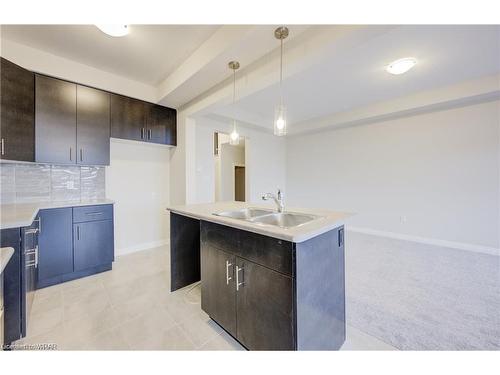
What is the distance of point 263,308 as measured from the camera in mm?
1240

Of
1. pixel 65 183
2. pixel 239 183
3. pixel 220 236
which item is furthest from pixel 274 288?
pixel 239 183

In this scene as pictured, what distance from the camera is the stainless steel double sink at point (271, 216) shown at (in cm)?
166

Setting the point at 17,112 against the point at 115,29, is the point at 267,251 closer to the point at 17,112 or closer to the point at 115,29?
the point at 115,29

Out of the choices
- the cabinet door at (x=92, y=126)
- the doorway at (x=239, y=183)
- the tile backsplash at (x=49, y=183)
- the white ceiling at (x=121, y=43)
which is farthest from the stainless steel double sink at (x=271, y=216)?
the doorway at (x=239, y=183)

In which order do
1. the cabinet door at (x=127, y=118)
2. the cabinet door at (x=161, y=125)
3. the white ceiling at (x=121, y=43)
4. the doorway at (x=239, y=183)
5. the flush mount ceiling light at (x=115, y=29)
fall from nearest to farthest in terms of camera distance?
1. the flush mount ceiling light at (x=115, y=29)
2. the white ceiling at (x=121, y=43)
3. the cabinet door at (x=127, y=118)
4. the cabinet door at (x=161, y=125)
5. the doorway at (x=239, y=183)

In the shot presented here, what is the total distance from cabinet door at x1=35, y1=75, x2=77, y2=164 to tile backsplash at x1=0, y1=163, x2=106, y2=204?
344mm

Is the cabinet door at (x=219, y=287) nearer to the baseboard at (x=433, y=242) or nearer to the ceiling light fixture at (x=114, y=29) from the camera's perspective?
the ceiling light fixture at (x=114, y=29)

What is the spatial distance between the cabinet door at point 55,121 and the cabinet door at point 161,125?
92cm

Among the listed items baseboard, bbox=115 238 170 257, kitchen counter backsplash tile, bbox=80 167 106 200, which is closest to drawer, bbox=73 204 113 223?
kitchen counter backsplash tile, bbox=80 167 106 200

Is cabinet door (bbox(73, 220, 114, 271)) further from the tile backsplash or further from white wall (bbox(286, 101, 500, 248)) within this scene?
white wall (bbox(286, 101, 500, 248))

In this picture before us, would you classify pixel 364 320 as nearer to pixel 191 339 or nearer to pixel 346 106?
pixel 191 339

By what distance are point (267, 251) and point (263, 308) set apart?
0.36 meters

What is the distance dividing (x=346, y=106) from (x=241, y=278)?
3.89 meters
